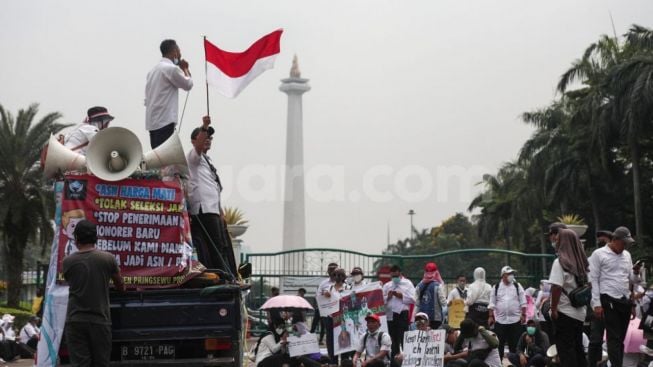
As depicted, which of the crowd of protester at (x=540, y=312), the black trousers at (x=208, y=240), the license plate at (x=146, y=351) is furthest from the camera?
the crowd of protester at (x=540, y=312)

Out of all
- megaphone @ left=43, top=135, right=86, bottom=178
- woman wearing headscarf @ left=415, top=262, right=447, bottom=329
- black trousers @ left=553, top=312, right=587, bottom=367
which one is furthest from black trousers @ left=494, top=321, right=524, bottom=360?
megaphone @ left=43, top=135, right=86, bottom=178

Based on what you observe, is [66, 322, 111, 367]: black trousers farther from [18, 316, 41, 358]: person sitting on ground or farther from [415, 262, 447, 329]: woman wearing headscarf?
[18, 316, 41, 358]: person sitting on ground

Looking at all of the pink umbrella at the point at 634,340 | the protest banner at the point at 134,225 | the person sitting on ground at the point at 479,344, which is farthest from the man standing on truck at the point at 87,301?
the pink umbrella at the point at 634,340

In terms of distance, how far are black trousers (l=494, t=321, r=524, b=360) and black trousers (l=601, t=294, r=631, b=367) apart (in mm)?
4082

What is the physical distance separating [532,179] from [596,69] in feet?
29.5

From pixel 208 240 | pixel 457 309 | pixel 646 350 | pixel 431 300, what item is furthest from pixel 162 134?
pixel 457 309

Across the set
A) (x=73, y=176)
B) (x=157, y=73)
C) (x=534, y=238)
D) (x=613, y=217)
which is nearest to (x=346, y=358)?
(x=157, y=73)

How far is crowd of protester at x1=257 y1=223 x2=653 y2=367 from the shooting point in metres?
10.5

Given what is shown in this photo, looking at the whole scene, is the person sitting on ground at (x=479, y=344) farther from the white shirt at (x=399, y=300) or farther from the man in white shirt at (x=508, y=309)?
the white shirt at (x=399, y=300)

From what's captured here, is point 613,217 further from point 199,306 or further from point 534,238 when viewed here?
point 199,306

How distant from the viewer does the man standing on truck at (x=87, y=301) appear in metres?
8.34

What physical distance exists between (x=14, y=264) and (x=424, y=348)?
23.4 meters

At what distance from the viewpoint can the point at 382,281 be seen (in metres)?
17.6

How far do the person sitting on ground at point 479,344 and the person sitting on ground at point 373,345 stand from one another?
5.31ft
